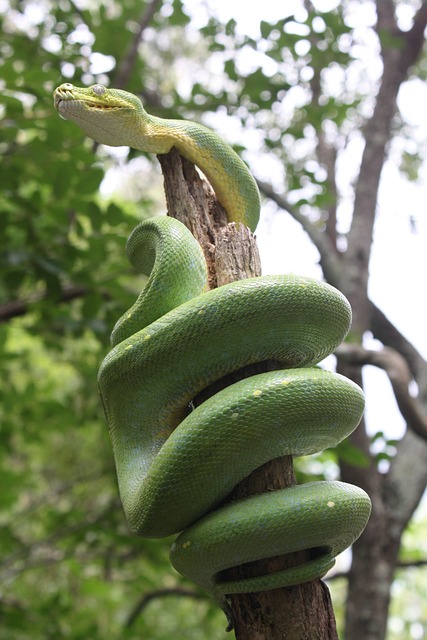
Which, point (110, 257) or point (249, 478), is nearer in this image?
point (249, 478)

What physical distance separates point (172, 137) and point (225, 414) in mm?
1103

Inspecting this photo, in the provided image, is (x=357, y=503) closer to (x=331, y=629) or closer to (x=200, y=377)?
(x=331, y=629)

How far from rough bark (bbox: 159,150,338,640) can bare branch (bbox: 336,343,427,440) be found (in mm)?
2641

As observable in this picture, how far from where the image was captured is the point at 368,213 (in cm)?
652

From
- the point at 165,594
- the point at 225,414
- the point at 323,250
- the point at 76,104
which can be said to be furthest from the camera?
the point at 323,250

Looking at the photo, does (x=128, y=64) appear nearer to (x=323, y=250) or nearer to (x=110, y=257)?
(x=110, y=257)

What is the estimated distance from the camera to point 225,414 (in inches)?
62.1

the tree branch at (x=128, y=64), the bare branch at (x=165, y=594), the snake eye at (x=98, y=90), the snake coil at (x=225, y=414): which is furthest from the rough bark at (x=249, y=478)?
the bare branch at (x=165, y=594)

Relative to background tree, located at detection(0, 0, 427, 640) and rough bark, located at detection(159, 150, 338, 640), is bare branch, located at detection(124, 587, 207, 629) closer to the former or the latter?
background tree, located at detection(0, 0, 427, 640)

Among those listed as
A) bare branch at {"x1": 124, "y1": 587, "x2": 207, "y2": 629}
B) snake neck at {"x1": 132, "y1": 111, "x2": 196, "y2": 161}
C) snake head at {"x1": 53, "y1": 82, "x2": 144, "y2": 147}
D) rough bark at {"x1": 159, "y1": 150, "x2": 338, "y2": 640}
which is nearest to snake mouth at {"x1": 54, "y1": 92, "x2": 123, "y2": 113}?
snake head at {"x1": 53, "y1": 82, "x2": 144, "y2": 147}

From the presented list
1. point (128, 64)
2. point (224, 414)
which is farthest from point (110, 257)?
point (224, 414)

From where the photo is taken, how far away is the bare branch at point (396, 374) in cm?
458

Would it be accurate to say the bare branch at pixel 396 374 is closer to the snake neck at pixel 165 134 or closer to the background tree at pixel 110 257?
the background tree at pixel 110 257

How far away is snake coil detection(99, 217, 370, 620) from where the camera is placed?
5.13 feet
